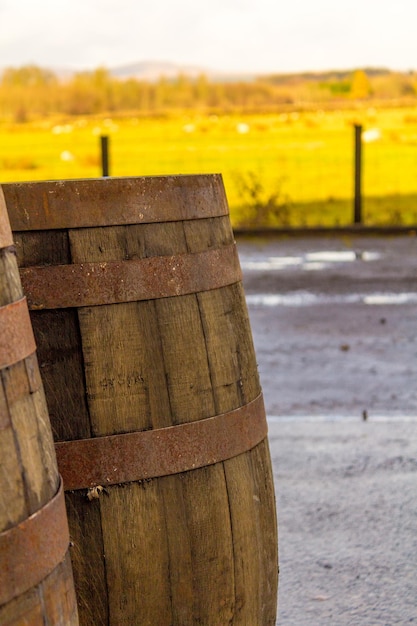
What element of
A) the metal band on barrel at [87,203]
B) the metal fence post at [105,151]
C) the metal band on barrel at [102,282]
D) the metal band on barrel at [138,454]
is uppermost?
the metal band on barrel at [87,203]

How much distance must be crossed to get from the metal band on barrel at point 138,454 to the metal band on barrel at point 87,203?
0.46m

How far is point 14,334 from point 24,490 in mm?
259

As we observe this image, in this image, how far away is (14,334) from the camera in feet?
5.87

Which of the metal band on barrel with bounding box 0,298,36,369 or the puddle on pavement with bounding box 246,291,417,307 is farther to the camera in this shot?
the puddle on pavement with bounding box 246,291,417,307

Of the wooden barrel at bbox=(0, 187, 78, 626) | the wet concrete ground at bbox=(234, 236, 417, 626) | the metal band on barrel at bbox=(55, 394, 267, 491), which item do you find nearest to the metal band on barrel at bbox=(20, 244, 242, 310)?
the metal band on barrel at bbox=(55, 394, 267, 491)

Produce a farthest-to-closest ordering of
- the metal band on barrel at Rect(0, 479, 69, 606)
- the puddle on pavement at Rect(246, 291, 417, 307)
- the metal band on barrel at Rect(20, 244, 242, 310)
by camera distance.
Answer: the puddle on pavement at Rect(246, 291, 417, 307) < the metal band on barrel at Rect(20, 244, 242, 310) < the metal band on barrel at Rect(0, 479, 69, 606)

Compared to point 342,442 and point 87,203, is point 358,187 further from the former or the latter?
point 87,203

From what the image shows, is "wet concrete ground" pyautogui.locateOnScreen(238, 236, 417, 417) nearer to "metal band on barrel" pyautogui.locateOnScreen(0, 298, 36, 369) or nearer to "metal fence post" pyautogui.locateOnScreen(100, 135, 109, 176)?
"metal fence post" pyautogui.locateOnScreen(100, 135, 109, 176)

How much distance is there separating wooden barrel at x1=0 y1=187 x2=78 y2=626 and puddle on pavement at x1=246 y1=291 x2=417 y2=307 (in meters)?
6.95

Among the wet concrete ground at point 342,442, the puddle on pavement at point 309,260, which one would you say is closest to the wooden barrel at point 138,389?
the wet concrete ground at point 342,442

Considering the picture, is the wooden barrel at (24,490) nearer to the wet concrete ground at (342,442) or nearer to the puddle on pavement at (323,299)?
the wet concrete ground at (342,442)

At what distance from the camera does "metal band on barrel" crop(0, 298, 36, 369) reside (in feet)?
5.77

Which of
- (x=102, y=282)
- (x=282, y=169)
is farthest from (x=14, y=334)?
(x=282, y=169)

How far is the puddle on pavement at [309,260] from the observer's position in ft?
36.1
